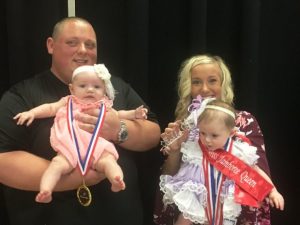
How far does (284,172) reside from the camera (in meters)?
2.79

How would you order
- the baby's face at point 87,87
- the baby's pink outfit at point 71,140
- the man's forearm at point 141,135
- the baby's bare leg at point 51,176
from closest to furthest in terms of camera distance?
the baby's bare leg at point 51,176 < the baby's pink outfit at point 71,140 < the baby's face at point 87,87 < the man's forearm at point 141,135

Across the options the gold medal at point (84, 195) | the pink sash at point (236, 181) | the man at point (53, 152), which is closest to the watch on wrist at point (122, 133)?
the man at point (53, 152)

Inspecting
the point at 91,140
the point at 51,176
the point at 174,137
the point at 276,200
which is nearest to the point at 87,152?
the point at 91,140

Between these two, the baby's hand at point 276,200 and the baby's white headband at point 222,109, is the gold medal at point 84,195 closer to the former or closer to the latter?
the baby's white headband at point 222,109

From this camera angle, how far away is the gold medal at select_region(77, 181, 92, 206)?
72.2 inches

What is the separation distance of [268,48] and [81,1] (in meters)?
1.18

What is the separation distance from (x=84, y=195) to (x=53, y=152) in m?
0.24

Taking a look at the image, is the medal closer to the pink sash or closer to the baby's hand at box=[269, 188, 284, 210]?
the pink sash

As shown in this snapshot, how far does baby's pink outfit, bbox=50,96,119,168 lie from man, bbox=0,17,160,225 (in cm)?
4

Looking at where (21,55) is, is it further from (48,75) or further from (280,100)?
(280,100)

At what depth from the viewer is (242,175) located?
1856 mm

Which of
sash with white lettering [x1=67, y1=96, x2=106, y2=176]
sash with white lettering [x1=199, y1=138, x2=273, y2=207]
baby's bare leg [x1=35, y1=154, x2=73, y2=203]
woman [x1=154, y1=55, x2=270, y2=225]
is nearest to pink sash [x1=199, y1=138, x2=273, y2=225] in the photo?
sash with white lettering [x1=199, y1=138, x2=273, y2=207]

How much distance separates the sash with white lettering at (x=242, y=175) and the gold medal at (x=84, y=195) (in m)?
0.53

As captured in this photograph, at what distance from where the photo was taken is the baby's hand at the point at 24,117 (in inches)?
71.3
